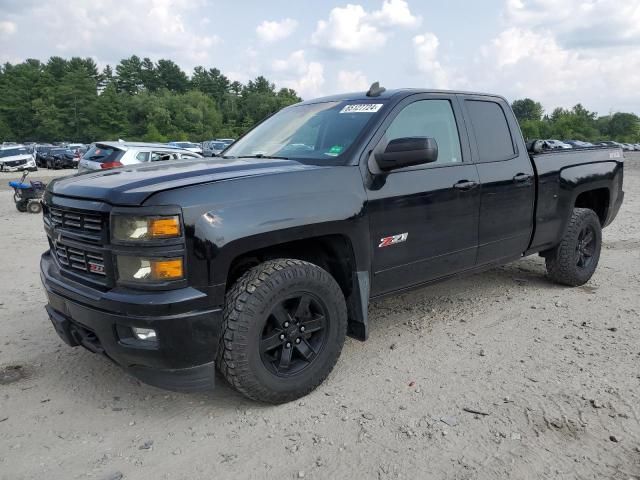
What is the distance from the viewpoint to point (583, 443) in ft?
8.61

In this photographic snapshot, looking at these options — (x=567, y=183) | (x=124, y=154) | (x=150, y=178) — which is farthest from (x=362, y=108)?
(x=124, y=154)

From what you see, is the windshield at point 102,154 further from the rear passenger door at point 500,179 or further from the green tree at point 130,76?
the green tree at point 130,76

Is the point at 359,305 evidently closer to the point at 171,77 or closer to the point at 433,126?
the point at 433,126

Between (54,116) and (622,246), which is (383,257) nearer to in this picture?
(622,246)

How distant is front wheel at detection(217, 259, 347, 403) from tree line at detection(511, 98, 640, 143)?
68597 millimetres

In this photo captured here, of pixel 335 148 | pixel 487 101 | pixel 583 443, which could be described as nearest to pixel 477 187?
pixel 487 101

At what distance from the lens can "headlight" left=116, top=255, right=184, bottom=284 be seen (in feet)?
8.27

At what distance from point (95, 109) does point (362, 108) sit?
86512mm

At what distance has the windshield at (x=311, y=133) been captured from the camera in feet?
11.3

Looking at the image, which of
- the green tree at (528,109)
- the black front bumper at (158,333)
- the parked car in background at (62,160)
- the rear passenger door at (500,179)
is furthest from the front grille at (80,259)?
the green tree at (528,109)

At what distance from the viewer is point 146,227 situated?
251 centimetres

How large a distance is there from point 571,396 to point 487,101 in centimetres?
246

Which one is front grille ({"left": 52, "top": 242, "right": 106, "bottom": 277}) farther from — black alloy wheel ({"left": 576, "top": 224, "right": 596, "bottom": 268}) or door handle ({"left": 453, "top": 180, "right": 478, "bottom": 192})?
black alloy wheel ({"left": 576, "top": 224, "right": 596, "bottom": 268})

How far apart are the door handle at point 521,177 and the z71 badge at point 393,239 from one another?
1.41 meters
